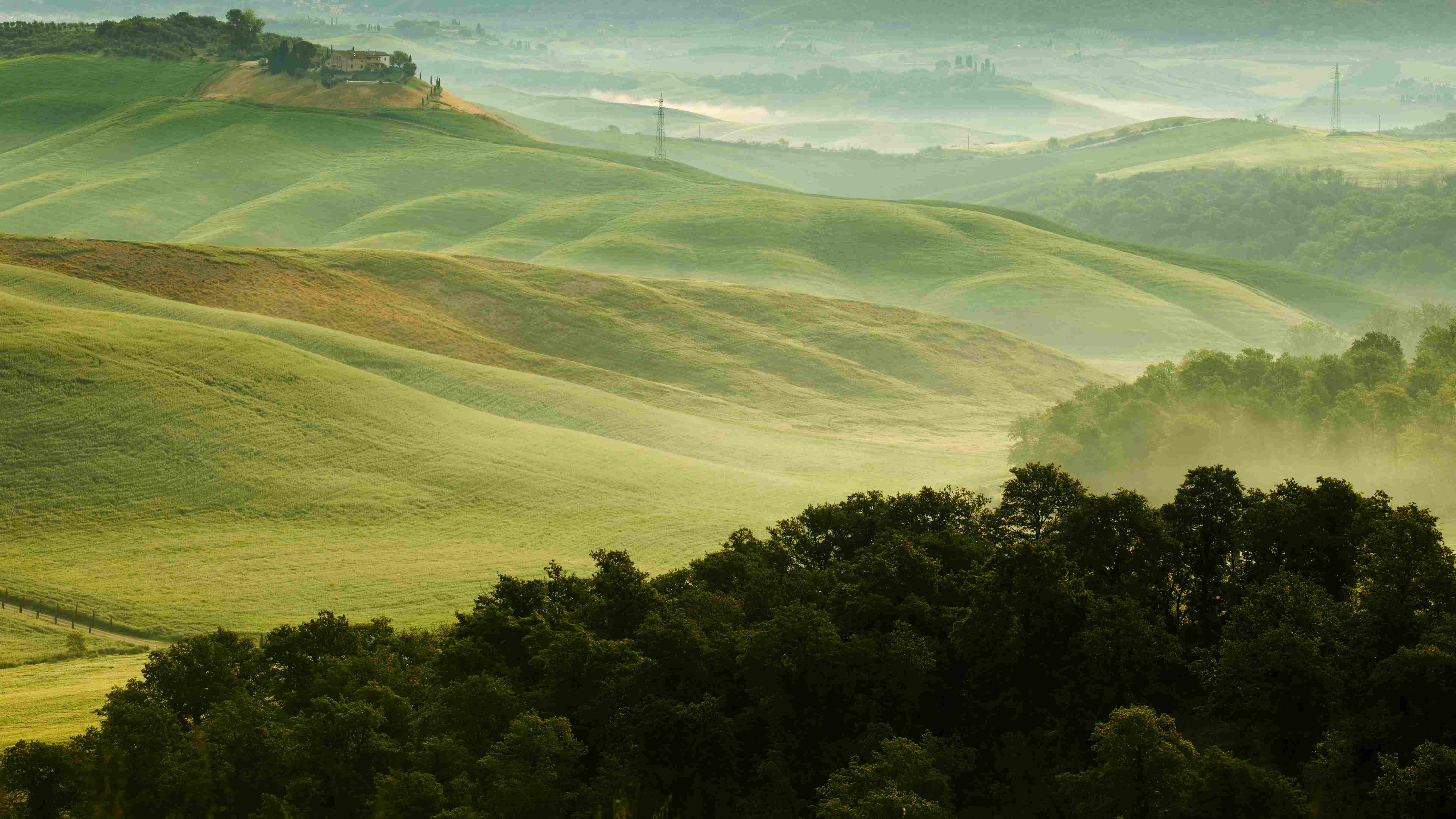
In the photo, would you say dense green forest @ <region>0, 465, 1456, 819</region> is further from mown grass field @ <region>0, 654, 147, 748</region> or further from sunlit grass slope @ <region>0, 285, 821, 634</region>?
sunlit grass slope @ <region>0, 285, 821, 634</region>

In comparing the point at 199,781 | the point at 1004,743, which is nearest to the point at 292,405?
the point at 199,781

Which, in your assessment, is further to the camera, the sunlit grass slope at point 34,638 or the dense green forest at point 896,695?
the sunlit grass slope at point 34,638

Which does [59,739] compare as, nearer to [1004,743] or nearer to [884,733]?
[884,733]

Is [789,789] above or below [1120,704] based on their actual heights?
below

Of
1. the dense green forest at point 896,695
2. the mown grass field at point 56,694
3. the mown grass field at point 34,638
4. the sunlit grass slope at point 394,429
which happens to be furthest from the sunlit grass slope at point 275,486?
the dense green forest at point 896,695

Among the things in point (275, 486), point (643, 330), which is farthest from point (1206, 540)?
point (643, 330)

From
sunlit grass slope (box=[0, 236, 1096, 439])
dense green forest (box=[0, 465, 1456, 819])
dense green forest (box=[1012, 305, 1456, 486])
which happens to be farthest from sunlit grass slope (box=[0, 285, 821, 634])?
Result: dense green forest (box=[0, 465, 1456, 819])

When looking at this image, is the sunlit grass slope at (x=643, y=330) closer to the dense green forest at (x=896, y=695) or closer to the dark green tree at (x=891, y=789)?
the dense green forest at (x=896, y=695)
